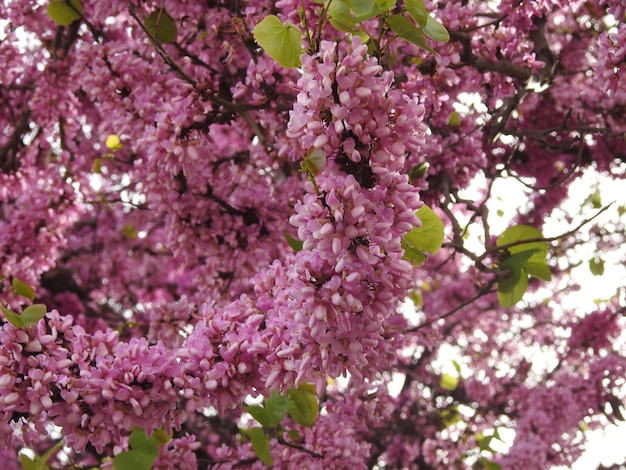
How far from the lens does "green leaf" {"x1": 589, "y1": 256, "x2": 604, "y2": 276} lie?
341 centimetres

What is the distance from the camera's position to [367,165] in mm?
1399

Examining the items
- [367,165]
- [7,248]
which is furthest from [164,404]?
[7,248]

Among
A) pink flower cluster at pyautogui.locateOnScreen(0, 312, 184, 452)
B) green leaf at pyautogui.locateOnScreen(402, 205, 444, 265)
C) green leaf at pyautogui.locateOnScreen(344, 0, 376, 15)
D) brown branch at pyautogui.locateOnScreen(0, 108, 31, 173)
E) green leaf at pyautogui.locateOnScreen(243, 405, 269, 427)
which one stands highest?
brown branch at pyautogui.locateOnScreen(0, 108, 31, 173)

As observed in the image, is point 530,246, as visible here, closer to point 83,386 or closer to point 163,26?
point 83,386

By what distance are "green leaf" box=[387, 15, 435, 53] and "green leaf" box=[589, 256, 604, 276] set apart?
2385 mm

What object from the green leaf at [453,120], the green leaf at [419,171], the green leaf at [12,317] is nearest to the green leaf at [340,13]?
the green leaf at [419,171]

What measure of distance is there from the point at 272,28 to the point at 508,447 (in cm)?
426

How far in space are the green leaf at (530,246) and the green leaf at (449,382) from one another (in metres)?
4.52

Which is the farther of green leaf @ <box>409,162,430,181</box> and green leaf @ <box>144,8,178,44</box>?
green leaf @ <box>144,8,178,44</box>

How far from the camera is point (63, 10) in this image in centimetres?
279

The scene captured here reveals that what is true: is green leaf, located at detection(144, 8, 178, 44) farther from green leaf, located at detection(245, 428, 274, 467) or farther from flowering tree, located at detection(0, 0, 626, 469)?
green leaf, located at detection(245, 428, 274, 467)

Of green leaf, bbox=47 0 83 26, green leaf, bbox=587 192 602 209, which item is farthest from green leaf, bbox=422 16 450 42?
green leaf, bbox=587 192 602 209

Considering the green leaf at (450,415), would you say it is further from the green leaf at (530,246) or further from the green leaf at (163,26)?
the green leaf at (163,26)

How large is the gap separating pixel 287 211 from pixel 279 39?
1.54 metres
